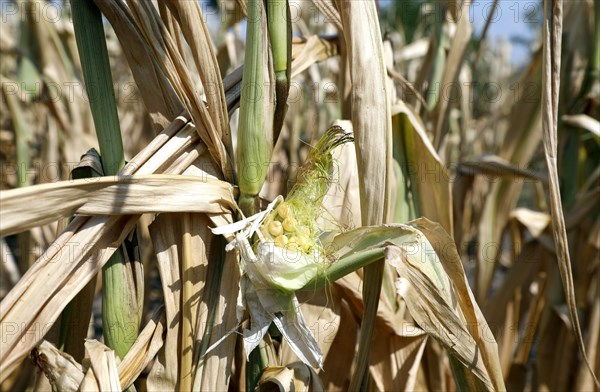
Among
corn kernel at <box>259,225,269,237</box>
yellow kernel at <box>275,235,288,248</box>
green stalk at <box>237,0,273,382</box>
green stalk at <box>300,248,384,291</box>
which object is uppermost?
green stalk at <box>237,0,273,382</box>

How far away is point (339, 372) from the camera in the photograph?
96 cm

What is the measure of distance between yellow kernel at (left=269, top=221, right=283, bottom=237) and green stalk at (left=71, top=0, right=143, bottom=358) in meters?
0.15

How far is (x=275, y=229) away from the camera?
0.62 metres

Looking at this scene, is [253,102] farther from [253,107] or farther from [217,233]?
[217,233]

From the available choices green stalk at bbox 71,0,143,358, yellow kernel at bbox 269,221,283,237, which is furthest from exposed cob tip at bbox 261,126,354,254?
green stalk at bbox 71,0,143,358

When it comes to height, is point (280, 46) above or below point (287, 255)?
above

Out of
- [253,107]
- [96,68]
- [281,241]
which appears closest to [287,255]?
[281,241]

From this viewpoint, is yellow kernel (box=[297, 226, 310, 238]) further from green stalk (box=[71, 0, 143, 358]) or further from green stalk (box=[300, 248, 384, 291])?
green stalk (box=[71, 0, 143, 358])

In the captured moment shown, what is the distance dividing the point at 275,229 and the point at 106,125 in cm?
20

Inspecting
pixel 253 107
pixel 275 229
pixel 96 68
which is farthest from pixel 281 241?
pixel 96 68

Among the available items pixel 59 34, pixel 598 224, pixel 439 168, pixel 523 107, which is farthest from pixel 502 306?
pixel 59 34

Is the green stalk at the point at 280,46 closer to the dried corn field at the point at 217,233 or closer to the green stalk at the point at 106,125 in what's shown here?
the dried corn field at the point at 217,233

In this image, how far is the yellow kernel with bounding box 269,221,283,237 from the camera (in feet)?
2.04

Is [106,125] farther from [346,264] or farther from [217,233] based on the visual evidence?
[346,264]
